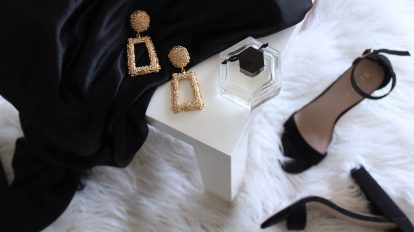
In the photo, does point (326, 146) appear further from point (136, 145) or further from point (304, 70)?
point (136, 145)

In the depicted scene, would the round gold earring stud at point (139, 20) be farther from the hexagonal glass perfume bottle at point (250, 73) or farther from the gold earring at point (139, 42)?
the hexagonal glass perfume bottle at point (250, 73)

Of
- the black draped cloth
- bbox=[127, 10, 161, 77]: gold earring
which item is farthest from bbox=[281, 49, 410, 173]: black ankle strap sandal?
bbox=[127, 10, 161, 77]: gold earring

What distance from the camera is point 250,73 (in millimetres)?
522

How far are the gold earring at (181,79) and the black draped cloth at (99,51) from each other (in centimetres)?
1

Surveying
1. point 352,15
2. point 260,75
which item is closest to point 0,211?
point 260,75

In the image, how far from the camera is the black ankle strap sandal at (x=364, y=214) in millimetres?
705

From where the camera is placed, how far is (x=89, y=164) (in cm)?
66

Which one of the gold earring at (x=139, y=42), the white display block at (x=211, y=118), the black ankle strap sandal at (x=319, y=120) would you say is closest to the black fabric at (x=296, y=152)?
the black ankle strap sandal at (x=319, y=120)

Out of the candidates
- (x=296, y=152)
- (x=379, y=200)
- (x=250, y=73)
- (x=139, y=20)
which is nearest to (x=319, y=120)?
(x=296, y=152)

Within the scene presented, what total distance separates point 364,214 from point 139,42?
1.75ft

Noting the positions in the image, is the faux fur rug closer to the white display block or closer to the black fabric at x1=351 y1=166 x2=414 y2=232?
the black fabric at x1=351 y1=166 x2=414 y2=232

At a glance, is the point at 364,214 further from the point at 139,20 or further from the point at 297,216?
the point at 139,20

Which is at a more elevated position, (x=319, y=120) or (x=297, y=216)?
(x=319, y=120)

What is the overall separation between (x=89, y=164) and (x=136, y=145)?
0.15 m
